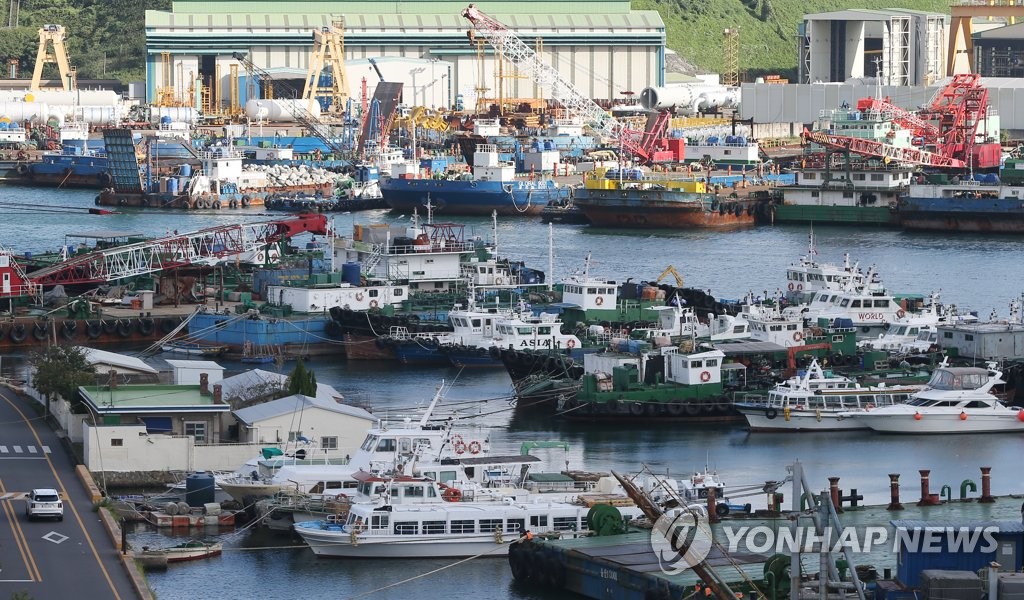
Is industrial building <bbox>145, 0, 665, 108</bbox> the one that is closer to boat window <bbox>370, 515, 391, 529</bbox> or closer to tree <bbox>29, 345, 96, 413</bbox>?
tree <bbox>29, 345, 96, 413</bbox>

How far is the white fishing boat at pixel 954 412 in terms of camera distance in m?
30.3

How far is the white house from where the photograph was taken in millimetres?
26562

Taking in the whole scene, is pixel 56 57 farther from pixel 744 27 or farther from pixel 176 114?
pixel 744 27

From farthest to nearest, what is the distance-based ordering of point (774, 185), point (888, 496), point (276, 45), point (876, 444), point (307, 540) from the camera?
point (276, 45)
point (774, 185)
point (876, 444)
point (888, 496)
point (307, 540)

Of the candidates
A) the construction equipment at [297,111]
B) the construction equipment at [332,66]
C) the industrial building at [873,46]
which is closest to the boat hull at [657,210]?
the construction equipment at [297,111]

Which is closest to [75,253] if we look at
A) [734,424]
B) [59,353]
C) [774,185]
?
[59,353]

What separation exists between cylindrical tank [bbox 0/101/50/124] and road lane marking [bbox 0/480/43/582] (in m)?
75.2

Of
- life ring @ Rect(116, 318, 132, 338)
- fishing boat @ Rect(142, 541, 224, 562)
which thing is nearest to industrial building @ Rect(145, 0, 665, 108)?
life ring @ Rect(116, 318, 132, 338)

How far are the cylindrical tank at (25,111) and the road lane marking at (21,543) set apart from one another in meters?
75.2

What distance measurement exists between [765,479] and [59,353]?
996 centimetres

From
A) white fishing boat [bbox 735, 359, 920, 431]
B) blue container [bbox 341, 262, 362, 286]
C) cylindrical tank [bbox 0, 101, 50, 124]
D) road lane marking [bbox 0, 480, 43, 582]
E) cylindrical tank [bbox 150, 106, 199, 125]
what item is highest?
cylindrical tank [bbox 0, 101, 50, 124]

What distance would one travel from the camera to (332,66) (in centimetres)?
9569

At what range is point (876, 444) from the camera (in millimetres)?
29703

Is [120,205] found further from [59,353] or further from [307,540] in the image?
[307,540]
